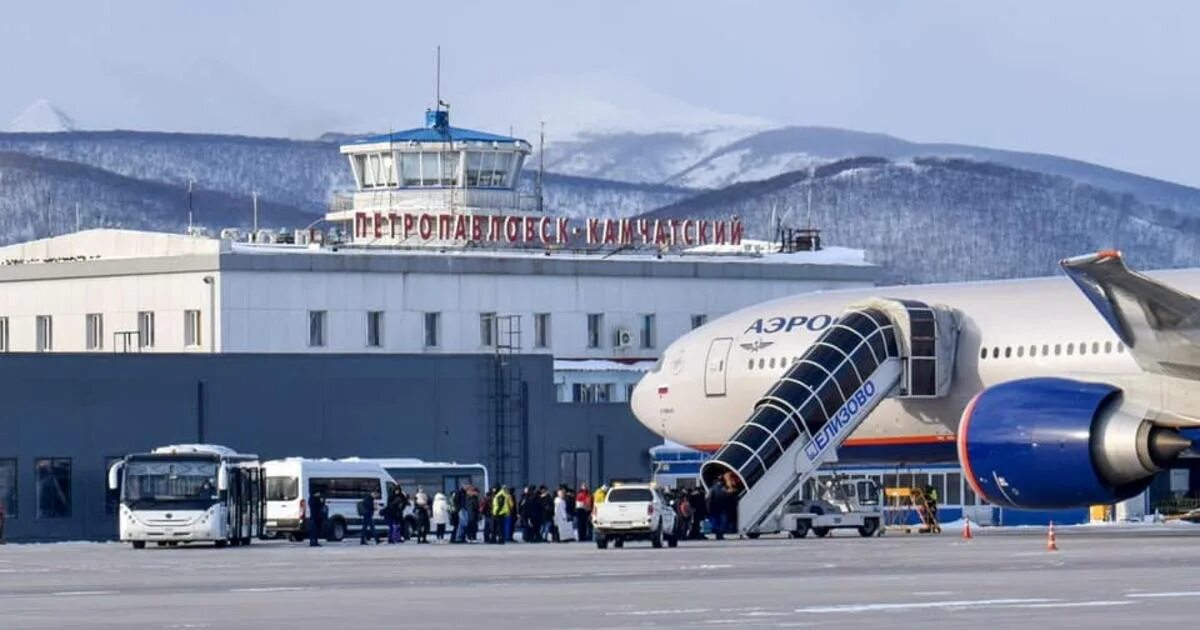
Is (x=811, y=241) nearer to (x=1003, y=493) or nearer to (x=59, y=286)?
(x=59, y=286)

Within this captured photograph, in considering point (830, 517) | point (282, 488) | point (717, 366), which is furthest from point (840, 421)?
point (282, 488)

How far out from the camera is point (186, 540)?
189 ft

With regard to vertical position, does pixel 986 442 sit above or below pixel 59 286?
below

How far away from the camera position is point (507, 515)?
59500 millimetres

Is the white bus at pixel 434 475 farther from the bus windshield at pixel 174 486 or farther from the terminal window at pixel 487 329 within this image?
the terminal window at pixel 487 329

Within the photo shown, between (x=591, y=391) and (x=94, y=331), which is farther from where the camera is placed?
(x=94, y=331)

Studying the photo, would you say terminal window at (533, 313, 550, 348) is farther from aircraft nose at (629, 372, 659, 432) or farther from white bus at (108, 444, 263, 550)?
white bus at (108, 444, 263, 550)

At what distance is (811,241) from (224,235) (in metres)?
24.4

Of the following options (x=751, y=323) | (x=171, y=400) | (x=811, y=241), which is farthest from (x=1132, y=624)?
(x=811, y=241)

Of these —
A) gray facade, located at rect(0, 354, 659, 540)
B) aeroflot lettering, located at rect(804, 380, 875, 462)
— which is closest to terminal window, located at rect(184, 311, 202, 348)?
gray facade, located at rect(0, 354, 659, 540)

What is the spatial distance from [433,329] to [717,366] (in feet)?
111

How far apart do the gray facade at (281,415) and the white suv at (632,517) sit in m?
20.4

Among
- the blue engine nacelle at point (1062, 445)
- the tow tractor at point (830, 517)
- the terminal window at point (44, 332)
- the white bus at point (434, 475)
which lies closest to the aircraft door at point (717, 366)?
the tow tractor at point (830, 517)

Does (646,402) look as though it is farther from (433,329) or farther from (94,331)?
(94,331)
